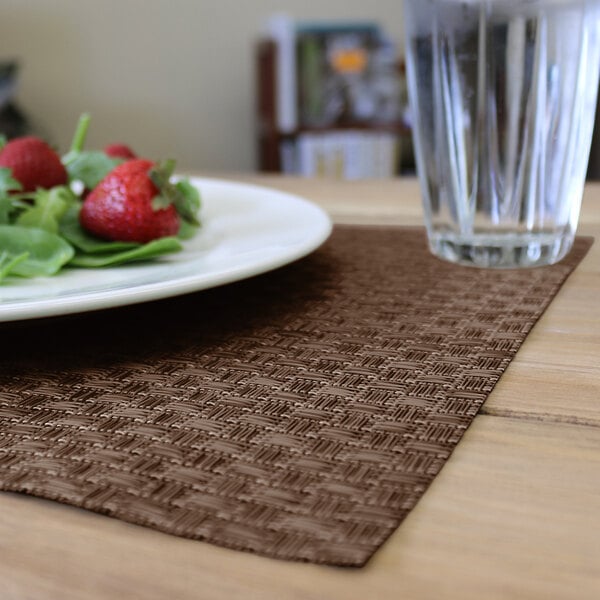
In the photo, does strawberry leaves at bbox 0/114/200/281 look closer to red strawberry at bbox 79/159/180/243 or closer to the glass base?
red strawberry at bbox 79/159/180/243

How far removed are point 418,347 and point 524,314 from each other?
10 centimetres

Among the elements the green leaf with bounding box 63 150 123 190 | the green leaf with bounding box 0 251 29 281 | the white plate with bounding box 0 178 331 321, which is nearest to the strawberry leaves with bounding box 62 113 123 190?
the green leaf with bounding box 63 150 123 190

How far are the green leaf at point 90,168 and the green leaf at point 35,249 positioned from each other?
173 mm

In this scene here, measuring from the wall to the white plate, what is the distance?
2347mm

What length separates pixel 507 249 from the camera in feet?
2.21

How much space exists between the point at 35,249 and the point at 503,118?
357 millimetres

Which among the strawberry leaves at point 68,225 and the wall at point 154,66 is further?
the wall at point 154,66

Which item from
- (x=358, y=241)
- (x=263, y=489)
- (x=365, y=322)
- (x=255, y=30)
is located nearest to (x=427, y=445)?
(x=263, y=489)

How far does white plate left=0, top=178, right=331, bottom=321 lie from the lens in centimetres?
48

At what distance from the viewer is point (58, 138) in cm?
305

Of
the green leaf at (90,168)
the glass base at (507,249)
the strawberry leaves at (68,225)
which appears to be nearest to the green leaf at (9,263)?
the strawberry leaves at (68,225)

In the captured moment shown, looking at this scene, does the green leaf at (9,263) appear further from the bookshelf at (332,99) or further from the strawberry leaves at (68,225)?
the bookshelf at (332,99)

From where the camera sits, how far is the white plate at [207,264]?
48 cm

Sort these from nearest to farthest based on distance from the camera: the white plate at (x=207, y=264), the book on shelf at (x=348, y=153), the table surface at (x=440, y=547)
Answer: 1. the table surface at (x=440, y=547)
2. the white plate at (x=207, y=264)
3. the book on shelf at (x=348, y=153)
